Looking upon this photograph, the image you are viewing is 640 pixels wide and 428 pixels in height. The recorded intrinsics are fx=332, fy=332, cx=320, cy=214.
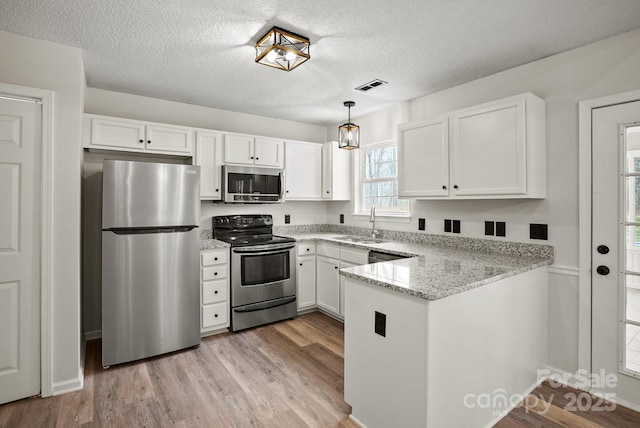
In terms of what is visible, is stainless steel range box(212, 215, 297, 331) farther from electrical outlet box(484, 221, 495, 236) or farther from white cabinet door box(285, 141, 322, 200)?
electrical outlet box(484, 221, 495, 236)

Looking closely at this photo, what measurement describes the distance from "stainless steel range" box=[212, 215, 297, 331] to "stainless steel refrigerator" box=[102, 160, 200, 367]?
44 centimetres

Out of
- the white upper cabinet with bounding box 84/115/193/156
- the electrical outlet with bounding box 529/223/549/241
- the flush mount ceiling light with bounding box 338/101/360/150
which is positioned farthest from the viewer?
the flush mount ceiling light with bounding box 338/101/360/150

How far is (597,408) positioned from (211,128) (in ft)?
13.6

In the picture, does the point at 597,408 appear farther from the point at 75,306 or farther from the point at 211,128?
the point at 211,128

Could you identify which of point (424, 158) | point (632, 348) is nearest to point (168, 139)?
point (424, 158)

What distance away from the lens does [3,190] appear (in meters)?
2.15

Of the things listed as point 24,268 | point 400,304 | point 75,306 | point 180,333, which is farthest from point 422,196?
point 24,268

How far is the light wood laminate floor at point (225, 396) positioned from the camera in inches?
78.5

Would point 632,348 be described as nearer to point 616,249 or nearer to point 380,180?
point 616,249

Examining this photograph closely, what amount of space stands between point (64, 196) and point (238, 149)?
173 cm

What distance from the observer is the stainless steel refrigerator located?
262cm

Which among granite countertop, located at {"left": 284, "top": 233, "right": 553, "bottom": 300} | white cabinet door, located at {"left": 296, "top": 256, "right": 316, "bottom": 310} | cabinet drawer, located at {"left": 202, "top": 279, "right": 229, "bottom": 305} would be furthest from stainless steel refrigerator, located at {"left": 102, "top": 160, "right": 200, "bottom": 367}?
granite countertop, located at {"left": 284, "top": 233, "right": 553, "bottom": 300}

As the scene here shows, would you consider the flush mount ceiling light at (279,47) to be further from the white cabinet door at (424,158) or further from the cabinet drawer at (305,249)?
the cabinet drawer at (305,249)

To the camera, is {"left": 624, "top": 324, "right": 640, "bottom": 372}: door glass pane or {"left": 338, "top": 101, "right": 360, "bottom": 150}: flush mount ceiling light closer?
{"left": 624, "top": 324, "right": 640, "bottom": 372}: door glass pane
